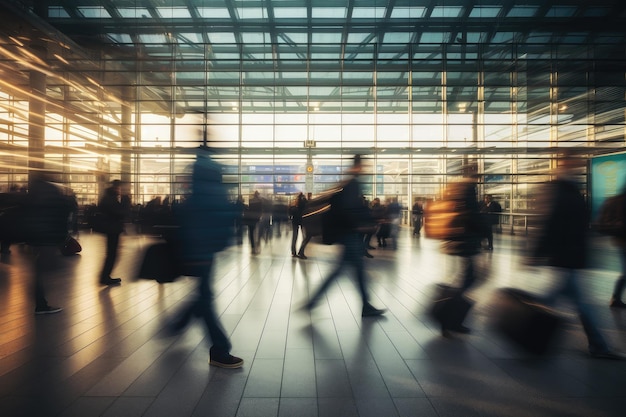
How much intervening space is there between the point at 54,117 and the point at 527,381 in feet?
77.1

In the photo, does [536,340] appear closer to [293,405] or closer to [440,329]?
[440,329]

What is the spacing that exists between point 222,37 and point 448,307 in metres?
20.0

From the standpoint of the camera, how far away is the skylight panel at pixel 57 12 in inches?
728

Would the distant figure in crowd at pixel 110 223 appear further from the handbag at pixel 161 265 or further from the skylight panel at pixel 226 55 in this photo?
the skylight panel at pixel 226 55

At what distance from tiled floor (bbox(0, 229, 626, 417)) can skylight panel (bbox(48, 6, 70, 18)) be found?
19.2 metres

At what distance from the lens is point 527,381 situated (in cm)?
287

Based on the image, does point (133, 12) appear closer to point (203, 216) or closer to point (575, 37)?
point (203, 216)

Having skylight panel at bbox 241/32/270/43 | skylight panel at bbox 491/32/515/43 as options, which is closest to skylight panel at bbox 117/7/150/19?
skylight panel at bbox 241/32/270/43

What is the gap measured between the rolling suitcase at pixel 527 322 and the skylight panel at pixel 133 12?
21.8 meters

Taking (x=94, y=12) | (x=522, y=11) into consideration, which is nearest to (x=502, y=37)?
(x=522, y=11)

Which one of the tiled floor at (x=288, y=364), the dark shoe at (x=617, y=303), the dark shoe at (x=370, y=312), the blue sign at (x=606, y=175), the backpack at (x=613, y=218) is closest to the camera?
the tiled floor at (x=288, y=364)

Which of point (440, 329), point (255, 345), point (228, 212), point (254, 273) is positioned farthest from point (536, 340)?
point (254, 273)

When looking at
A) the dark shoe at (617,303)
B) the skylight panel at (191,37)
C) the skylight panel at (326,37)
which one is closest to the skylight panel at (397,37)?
the skylight panel at (326,37)

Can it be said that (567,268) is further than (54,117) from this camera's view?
No
